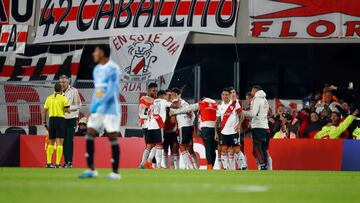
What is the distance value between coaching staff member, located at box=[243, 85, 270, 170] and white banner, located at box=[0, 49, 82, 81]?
28.2 feet

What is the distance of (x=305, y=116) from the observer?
28953 mm

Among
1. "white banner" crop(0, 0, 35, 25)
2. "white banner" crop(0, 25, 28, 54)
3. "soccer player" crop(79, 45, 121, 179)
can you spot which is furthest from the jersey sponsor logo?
"white banner" crop(0, 0, 35, 25)

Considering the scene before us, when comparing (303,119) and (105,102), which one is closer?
(105,102)

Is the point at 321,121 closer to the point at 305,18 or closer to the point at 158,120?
the point at 305,18

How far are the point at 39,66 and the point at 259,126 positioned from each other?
9.93m

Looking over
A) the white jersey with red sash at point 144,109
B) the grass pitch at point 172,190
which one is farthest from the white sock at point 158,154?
the grass pitch at point 172,190

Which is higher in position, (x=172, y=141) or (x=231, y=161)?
(x=172, y=141)

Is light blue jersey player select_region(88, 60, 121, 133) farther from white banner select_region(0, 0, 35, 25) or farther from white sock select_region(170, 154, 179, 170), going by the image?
white banner select_region(0, 0, 35, 25)

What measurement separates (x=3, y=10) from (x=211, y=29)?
22.3 ft

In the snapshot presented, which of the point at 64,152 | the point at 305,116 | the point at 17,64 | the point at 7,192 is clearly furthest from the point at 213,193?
the point at 17,64

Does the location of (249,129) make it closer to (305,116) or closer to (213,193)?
(305,116)

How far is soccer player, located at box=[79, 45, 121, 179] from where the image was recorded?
1525 cm

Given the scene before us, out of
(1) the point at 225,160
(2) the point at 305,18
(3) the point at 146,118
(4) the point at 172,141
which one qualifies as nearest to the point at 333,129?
(1) the point at 225,160

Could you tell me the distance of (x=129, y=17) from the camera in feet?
108
